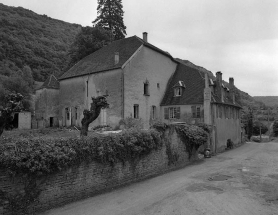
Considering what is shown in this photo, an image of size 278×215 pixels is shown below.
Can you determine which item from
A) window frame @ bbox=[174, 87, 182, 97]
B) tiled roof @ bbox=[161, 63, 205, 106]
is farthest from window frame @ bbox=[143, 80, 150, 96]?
window frame @ bbox=[174, 87, 182, 97]

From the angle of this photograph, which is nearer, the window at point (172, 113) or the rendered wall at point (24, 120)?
the window at point (172, 113)

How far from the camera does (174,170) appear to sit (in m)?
17.2

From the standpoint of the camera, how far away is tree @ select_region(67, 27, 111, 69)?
40438 mm

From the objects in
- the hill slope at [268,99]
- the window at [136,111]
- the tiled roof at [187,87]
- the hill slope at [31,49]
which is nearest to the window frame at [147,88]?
the window at [136,111]

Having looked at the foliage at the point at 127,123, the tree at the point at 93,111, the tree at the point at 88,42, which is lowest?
the foliage at the point at 127,123

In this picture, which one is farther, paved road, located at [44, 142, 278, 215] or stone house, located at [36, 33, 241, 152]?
stone house, located at [36, 33, 241, 152]

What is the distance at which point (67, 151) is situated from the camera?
9.57 metres

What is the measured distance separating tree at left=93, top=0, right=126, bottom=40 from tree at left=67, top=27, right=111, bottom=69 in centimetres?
730

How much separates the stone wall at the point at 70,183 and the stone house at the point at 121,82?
1162 cm

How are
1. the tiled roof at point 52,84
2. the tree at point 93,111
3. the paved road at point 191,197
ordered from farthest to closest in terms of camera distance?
1. the tiled roof at point 52,84
2. the tree at point 93,111
3. the paved road at point 191,197

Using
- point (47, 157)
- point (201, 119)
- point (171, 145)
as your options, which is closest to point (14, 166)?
point (47, 157)

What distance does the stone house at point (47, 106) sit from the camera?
3189 centimetres

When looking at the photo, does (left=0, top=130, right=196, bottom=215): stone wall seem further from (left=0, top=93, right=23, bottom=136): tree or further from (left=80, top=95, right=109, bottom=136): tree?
(left=80, top=95, right=109, bottom=136): tree

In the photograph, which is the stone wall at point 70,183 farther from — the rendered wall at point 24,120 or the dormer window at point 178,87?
the rendered wall at point 24,120
